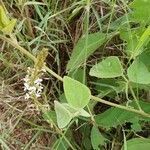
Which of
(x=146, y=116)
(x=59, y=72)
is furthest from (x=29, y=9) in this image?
(x=146, y=116)

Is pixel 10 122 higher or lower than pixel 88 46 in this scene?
lower

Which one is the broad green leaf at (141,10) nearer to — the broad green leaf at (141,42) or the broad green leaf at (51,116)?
the broad green leaf at (141,42)

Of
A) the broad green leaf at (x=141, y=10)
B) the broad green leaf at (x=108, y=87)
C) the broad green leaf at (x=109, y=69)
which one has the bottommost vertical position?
the broad green leaf at (x=108, y=87)

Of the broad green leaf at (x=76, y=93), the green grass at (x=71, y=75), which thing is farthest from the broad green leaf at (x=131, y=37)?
the broad green leaf at (x=76, y=93)

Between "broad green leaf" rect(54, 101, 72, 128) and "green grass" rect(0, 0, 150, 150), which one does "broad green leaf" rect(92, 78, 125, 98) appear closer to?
"green grass" rect(0, 0, 150, 150)

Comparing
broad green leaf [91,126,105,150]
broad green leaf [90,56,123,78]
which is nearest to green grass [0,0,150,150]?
broad green leaf [91,126,105,150]

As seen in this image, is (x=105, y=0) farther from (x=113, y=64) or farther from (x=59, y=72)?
(x=113, y=64)
